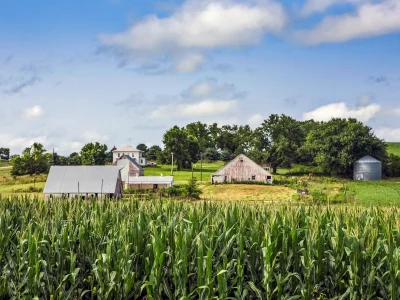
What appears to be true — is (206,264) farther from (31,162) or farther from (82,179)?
(31,162)

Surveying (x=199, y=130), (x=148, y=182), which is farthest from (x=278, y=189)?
(x=199, y=130)

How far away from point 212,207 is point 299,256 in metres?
5.24

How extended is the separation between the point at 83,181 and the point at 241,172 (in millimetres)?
27947

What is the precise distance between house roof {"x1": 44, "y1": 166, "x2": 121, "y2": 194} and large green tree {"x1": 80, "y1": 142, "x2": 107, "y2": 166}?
44.8 metres

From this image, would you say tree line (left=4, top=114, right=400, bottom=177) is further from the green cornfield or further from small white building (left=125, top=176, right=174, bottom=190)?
the green cornfield

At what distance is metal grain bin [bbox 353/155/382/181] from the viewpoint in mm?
71375

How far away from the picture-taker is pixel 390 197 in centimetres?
5075

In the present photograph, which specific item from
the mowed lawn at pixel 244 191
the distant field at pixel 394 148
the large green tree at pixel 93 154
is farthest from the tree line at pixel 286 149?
the distant field at pixel 394 148

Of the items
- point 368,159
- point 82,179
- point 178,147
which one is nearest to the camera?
point 82,179

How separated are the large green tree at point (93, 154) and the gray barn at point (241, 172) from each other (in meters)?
32.0

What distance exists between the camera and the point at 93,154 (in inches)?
3735

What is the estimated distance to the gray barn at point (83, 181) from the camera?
1801 inches

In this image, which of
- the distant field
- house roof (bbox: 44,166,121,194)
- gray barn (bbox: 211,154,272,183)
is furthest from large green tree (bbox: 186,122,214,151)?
house roof (bbox: 44,166,121,194)

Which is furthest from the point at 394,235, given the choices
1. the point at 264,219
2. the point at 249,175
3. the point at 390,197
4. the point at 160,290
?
the point at 249,175
